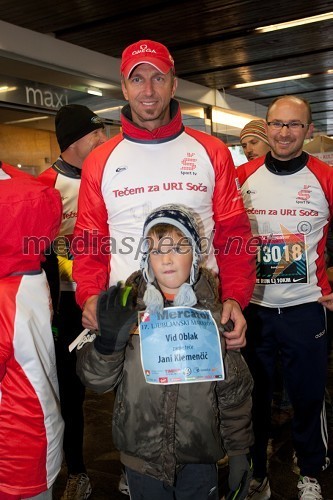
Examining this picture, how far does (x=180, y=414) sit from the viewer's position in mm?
1469

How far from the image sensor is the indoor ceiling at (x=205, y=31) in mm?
5141

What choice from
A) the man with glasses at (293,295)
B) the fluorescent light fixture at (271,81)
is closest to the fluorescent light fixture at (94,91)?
the fluorescent light fixture at (271,81)

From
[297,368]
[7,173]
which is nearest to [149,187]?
[7,173]

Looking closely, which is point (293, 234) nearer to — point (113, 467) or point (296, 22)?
point (113, 467)

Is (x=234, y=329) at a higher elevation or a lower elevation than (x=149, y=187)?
lower

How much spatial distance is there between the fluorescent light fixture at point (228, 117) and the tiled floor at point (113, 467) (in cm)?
713

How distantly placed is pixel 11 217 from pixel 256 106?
995 cm

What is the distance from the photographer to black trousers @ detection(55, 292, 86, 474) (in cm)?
234

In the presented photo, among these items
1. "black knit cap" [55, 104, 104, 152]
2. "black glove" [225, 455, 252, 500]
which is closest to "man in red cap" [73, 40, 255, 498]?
"black glove" [225, 455, 252, 500]

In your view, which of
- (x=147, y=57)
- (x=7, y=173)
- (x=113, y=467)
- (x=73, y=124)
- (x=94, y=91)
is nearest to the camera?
(x=7, y=173)

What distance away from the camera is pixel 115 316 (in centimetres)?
135

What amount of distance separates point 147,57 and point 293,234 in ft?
3.45

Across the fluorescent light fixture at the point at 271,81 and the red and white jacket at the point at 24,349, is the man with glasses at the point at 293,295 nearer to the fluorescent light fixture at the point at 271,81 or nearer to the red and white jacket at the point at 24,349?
the red and white jacket at the point at 24,349

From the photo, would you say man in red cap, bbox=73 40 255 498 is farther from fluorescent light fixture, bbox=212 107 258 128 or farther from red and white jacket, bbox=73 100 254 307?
fluorescent light fixture, bbox=212 107 258 128
